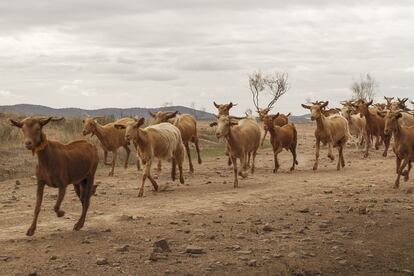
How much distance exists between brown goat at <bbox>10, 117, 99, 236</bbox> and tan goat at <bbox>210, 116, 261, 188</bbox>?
20.0 feet

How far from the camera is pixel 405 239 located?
10844mm

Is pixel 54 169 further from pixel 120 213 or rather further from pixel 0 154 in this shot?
pixel 0 154

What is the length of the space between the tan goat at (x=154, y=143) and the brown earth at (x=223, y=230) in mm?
731

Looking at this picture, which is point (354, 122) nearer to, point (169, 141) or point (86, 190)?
point (169, 141)

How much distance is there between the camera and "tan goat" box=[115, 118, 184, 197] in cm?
1564

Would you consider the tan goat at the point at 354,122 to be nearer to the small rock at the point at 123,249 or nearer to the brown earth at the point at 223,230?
the brown earth at the point at 223,230

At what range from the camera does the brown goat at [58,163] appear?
9883 mm

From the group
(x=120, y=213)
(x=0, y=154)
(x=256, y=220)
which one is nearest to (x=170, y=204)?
(x=120, y=213)

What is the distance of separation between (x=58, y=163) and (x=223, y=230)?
9.69ft

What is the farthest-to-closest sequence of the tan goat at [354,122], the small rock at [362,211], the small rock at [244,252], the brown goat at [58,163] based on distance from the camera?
the tan goat at [354,122], the small rock at [362,211], the brown goat at [58,163], the small rock at [244,252]

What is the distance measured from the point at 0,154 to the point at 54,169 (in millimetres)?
14220

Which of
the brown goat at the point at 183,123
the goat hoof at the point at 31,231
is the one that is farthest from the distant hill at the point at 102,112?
the goat hoof at the point at 31,231

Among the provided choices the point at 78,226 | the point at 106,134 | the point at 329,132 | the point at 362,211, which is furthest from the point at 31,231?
the point at 329,132

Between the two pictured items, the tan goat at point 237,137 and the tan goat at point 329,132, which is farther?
the tan goat at point 329,132
